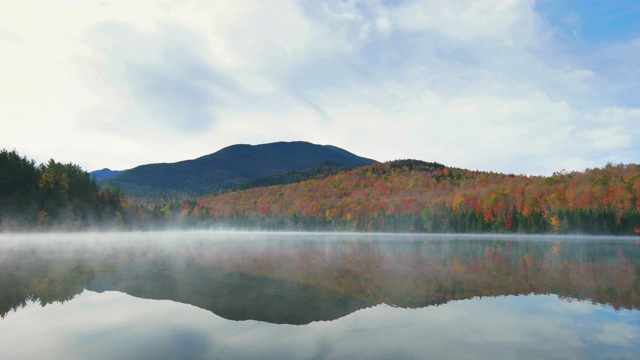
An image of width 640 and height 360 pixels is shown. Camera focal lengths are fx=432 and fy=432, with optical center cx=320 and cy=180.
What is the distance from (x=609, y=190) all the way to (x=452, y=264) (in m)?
123

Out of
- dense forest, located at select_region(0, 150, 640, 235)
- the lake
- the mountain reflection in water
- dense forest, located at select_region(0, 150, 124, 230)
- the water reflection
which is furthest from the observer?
dense forest, located at select_region(0, 150, 640, 235)

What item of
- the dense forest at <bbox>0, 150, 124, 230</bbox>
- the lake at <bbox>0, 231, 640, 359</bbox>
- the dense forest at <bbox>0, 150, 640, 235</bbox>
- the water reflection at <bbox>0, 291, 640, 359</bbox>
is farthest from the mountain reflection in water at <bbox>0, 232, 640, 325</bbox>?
the dense forest at <bbox>0, 150, 640, 235</bbox>

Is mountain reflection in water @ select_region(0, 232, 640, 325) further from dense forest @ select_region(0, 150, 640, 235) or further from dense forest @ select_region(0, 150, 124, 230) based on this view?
dense forest @ select_region(0, 150, 640, 235)

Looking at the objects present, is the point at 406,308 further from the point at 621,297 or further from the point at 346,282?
the point at 621,297

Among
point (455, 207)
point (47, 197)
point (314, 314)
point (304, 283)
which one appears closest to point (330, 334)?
point (314, 314)

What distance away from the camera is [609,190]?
13662 cm

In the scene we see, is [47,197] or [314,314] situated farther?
[47,197]

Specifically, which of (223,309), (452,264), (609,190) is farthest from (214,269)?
(609,190)

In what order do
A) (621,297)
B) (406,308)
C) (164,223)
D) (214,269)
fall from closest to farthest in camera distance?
(406,308), (621,297), (214,269), (164,223)

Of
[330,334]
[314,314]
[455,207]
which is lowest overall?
[330,334]

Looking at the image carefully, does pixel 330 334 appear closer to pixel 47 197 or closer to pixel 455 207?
pixel 47 197

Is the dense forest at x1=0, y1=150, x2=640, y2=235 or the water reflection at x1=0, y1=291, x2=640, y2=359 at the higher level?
the dense forest at x1=0, y1=150, x2=640, y2=235

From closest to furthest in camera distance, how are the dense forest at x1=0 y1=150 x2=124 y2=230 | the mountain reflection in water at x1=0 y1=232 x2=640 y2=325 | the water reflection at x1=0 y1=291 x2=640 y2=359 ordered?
the water reflection at x1=0 y1=291 x2=640 y2=359 → the mountain reflection in water at x1=0 y1=232 x2=640 y2=325 → the dense forest at x1=0 y1=150 x2=124 y2=230

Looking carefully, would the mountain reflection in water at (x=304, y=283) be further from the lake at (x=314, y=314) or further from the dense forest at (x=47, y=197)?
the dense forest at (x=47, y=197)
